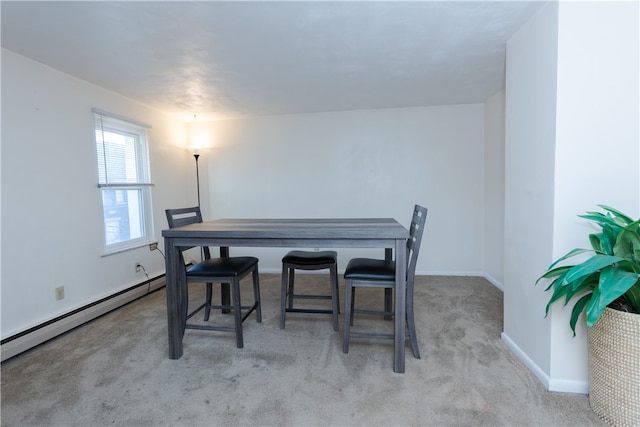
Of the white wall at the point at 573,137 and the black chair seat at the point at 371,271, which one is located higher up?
the white wall at the point at 573,137

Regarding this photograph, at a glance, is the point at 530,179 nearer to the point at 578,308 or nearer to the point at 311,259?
the point at 578,308

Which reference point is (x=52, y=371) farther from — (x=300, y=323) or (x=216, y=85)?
(x=216, y=85)

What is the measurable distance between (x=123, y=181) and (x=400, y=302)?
10.3 feet

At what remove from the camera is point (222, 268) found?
2258 millimetres

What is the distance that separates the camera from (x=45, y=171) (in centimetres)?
246

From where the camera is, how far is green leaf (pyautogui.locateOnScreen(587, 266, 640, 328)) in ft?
4.09

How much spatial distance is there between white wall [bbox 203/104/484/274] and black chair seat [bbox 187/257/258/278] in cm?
189

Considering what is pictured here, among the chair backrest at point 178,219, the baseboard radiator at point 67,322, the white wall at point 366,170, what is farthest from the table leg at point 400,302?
the baseboard radiator at point 67,322

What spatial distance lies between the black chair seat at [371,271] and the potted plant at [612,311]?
0.90 m

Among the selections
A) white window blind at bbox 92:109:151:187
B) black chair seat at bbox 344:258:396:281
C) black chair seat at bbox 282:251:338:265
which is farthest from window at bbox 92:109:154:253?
black chair seat at bbox 344:258:396:281

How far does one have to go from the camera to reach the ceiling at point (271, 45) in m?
1.75

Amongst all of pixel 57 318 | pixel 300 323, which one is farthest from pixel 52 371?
pixel 300 323

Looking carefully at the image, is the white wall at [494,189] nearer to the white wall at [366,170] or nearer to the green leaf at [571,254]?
the white wall at [366,170]

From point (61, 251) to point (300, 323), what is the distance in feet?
7.00
